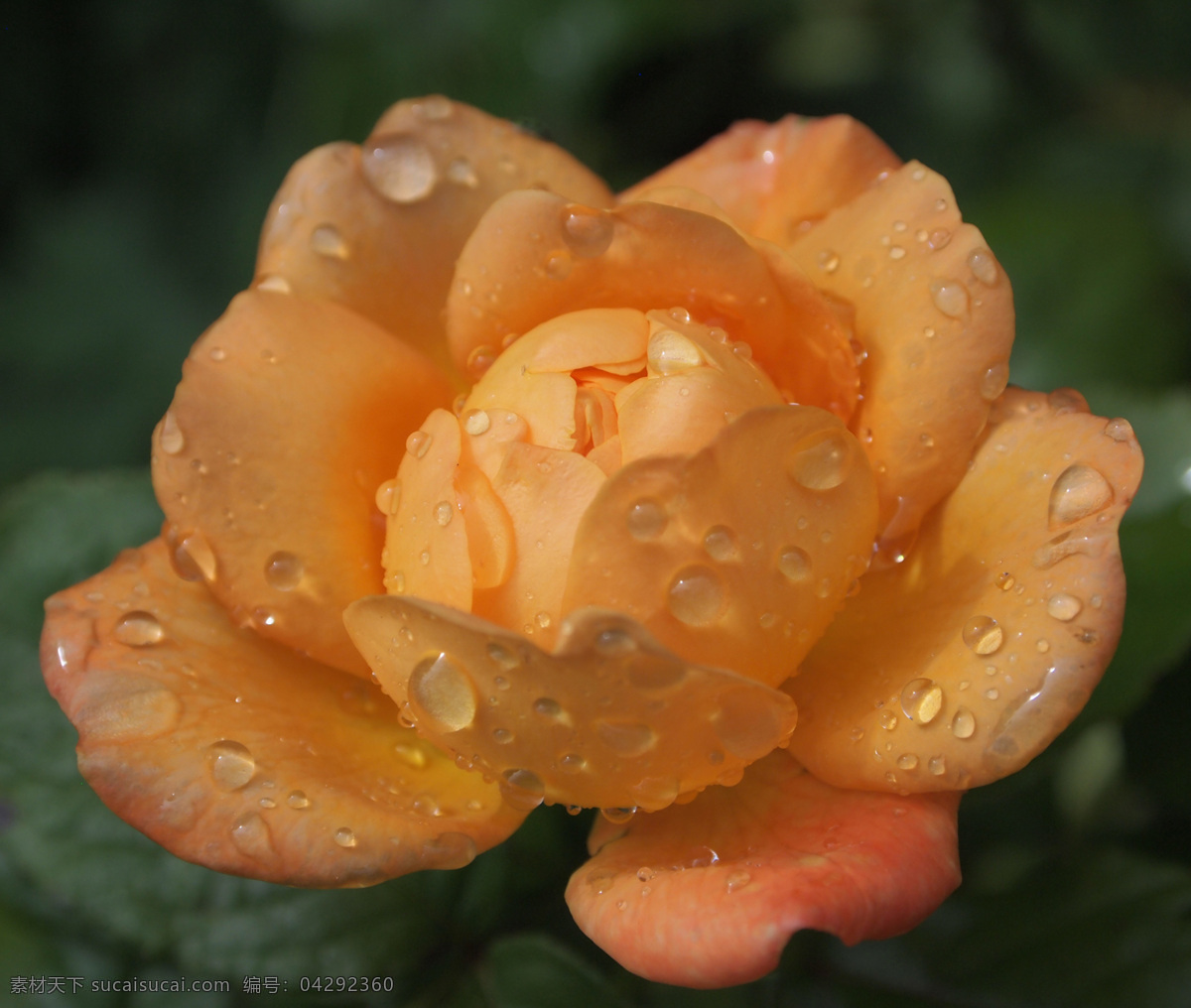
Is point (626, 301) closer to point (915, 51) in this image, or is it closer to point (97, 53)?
point (915, 51)

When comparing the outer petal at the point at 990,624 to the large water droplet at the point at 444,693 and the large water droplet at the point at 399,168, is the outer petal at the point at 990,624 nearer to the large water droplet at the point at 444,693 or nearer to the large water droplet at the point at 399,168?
the large water droplet at the point at 444,693

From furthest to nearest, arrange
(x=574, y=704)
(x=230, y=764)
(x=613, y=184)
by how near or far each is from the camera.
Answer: (x=613, y=184)
(x=230, y=764)
(x=574, y=704)

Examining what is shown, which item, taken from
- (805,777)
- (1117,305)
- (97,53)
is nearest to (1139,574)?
(805,777)

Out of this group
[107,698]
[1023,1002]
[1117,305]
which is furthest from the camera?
[1117,305]

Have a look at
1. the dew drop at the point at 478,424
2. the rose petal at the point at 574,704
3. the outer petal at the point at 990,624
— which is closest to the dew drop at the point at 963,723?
the outer petal at the point at 990,624

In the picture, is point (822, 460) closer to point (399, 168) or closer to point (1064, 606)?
point (1064, 606)

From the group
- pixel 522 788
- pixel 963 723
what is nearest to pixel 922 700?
pixel 963 723
